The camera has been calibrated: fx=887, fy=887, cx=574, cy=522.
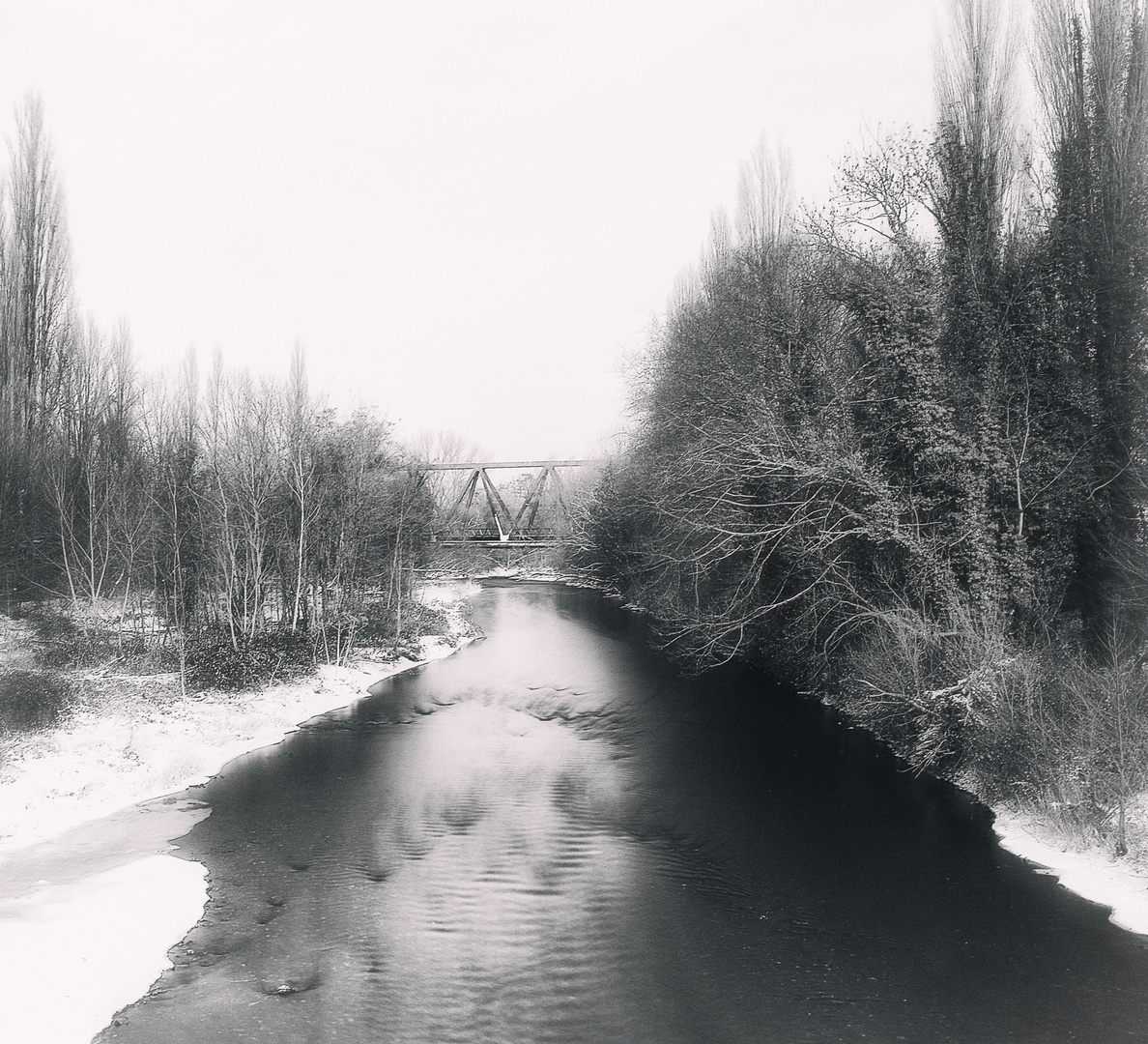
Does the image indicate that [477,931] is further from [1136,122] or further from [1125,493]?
[1136,122]

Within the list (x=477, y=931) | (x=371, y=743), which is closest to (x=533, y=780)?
(x=371, y=743)

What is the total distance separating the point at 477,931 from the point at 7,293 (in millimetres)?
25380

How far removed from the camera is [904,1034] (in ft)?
22.7

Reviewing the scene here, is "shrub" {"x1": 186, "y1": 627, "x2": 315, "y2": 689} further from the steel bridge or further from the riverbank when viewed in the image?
the steel bridge

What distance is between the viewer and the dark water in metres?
7.14

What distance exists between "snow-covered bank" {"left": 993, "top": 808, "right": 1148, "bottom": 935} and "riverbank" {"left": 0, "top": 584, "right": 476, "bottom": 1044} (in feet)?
30.1

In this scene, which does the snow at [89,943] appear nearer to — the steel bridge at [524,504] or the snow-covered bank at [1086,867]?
the snow-covered bank at [1086,867]

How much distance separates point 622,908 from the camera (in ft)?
30.5

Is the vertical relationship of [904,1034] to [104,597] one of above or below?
below

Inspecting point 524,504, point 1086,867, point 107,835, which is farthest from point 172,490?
point 524,504

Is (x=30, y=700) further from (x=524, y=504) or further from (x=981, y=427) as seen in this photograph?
(x=524, y=504)

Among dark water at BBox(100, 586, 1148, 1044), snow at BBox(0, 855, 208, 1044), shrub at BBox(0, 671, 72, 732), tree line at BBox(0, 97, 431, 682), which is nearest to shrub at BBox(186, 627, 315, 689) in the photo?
tree line at BBox(0, 97, 431, 682)

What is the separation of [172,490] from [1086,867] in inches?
769

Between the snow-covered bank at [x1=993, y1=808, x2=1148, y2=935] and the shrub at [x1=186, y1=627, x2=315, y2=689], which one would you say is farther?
the shrub at [x1=186, y1=627, x2=315, y2=689]
